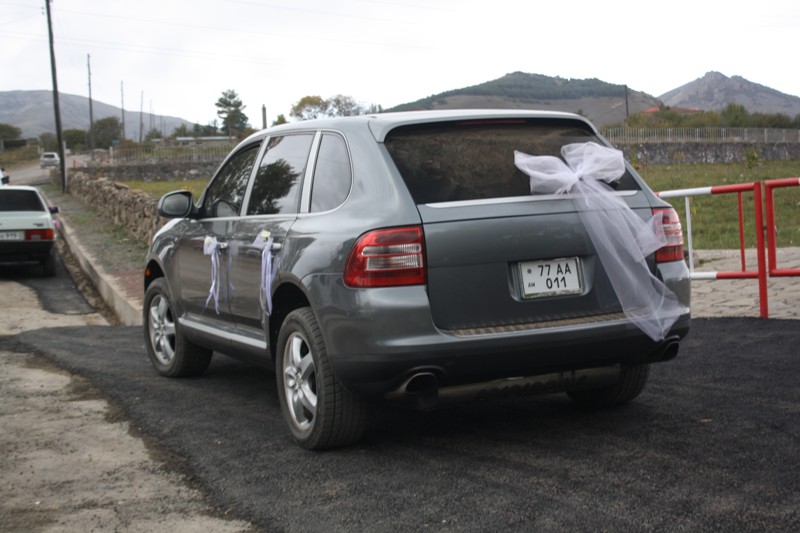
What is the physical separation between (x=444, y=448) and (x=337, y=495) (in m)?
0.89

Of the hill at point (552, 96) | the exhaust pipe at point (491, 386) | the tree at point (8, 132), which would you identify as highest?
the hill at point (552, 96)

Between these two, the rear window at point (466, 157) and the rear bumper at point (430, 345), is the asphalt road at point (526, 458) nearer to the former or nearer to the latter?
the rear bumper at point (430, 345)

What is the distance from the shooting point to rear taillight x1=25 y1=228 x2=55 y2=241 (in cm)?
2033

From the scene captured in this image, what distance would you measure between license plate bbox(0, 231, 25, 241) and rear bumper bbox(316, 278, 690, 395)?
16617 mm

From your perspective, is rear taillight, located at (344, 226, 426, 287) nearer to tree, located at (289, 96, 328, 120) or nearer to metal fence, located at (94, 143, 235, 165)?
metal fence, located at (94, 143, 235, 165)

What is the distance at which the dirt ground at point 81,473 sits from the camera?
442cm

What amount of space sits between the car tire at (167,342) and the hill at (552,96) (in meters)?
134

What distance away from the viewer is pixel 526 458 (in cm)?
495

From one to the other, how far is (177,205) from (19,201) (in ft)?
51.1

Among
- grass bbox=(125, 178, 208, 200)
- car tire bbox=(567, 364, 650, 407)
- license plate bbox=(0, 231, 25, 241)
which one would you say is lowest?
car tire bbox=(567, 364, 650, 407)

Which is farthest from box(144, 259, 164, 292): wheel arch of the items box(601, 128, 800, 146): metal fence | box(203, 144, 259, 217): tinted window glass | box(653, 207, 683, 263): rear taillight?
box(601, 128, 800, 146): metal fence

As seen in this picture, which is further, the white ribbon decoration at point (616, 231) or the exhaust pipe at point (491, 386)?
the white ribbon decoration at point (616, 231)

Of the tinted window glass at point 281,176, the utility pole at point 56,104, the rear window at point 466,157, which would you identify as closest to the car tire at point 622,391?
the rear window at point 466,157

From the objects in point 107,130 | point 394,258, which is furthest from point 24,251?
point 107,130
